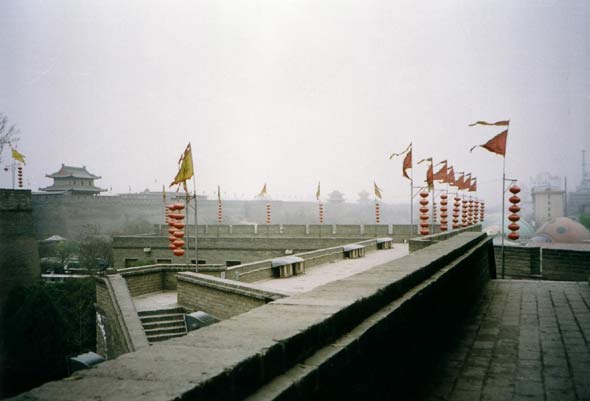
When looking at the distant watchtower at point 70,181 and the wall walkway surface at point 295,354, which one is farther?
the distant watchtower at point 70,181

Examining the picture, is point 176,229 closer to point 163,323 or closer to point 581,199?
point 163,323

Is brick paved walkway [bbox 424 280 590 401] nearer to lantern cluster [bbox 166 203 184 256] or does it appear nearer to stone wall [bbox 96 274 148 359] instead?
stone wall [bbox 96 274 148 359]

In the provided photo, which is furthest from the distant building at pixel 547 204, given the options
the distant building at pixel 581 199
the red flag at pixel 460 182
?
the red flag at pixel 460 182

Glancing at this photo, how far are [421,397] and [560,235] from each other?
117 feet

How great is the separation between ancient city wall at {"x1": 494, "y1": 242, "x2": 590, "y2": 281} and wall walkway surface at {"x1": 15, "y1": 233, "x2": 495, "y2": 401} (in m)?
7.51

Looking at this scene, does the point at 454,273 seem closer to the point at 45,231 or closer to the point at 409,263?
the point at 409,263

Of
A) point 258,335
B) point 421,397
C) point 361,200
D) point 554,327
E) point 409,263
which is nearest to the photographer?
point 258,335

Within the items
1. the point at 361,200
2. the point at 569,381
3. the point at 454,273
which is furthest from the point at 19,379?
the point at 361,200

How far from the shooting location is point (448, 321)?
386 centimetres

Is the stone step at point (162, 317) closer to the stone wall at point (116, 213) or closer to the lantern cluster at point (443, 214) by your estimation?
the lantern cluster at point (443, 214)

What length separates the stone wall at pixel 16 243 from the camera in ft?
59.6

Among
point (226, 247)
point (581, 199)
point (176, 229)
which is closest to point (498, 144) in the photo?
point (176, 229)

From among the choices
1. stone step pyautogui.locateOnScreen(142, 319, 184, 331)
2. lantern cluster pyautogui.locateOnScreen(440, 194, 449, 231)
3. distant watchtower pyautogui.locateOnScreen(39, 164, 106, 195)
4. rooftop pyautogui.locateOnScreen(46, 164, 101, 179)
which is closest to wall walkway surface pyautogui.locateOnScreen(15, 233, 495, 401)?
stone step pyautogui.locateOnScreen(142, 319, 184, 331)

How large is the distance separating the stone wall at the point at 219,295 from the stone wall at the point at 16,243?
13.3 meters
